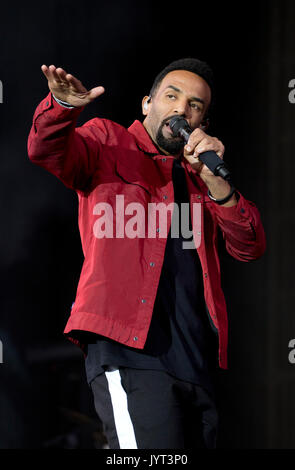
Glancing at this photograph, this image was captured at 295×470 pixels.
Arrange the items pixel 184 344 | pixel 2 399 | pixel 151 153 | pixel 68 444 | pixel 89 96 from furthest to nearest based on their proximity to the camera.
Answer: pixel 68 444 → pixel 2 399 → pixel 151 153 → pixel 184 344 → pixel 89 96

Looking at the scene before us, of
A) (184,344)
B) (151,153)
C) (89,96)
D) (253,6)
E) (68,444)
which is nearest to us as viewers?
(89,96)

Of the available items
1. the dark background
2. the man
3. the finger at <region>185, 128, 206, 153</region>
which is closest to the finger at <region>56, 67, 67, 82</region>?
the man

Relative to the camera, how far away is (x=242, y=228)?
154 centimetres

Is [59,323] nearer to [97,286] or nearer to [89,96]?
[97,286]

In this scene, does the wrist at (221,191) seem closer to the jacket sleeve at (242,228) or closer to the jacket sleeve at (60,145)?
the jacket sleeve at (242,228)

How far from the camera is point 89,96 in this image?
1.31 meters

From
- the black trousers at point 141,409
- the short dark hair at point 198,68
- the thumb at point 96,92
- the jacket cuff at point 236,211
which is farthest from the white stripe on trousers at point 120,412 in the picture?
the short dark hair at point 198,68

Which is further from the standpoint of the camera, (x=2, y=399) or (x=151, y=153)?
(x=2, y=399)

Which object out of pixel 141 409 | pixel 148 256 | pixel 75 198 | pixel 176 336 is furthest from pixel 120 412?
pixel 75 198

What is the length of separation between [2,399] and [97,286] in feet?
5.14

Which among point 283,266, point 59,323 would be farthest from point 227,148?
Result: point 59,323

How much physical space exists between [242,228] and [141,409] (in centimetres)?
55

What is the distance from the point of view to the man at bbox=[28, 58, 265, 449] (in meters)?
1.32

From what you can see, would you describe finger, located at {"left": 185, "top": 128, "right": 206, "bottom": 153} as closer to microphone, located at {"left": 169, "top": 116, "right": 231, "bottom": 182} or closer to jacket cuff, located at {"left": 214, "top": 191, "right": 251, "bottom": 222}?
microphone, located at {"left": 169, "top": 116, "right": 231, "bottom": 182}
